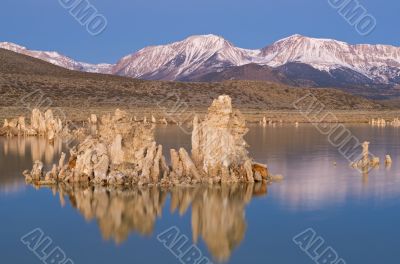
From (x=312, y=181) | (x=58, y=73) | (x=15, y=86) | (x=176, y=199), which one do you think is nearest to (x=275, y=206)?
(x=176, y=199)

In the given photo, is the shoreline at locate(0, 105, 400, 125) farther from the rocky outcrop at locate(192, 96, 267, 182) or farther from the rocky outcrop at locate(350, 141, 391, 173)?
the rocky outcrop at locate(192, 96, 267, 182)

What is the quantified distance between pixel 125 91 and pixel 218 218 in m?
89.9

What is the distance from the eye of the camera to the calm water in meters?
17.1

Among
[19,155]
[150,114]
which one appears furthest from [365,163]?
[150,114]

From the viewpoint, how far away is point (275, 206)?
22578 mm

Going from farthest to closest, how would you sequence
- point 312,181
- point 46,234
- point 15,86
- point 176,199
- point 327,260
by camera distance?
point 15,86
point 312,181
point 176,199
point 46,234
point 327,260

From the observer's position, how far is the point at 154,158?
25984 millimetres

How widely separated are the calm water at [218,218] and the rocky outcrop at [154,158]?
1.06 metres

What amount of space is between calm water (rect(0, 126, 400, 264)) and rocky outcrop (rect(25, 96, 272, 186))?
1060 millimetres

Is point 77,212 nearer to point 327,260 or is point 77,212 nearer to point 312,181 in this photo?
point 327,260

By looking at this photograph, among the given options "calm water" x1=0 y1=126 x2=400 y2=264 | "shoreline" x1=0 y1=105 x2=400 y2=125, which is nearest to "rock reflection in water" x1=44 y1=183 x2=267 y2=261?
"calm water" x1=0 y1=126 x2=400 y2=264

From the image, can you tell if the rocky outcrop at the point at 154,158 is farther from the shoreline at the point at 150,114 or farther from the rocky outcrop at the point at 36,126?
the shoreline at the point at 150,114

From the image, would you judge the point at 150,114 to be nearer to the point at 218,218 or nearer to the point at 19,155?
the point at 19,155

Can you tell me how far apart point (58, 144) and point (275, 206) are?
25934 millimetres
